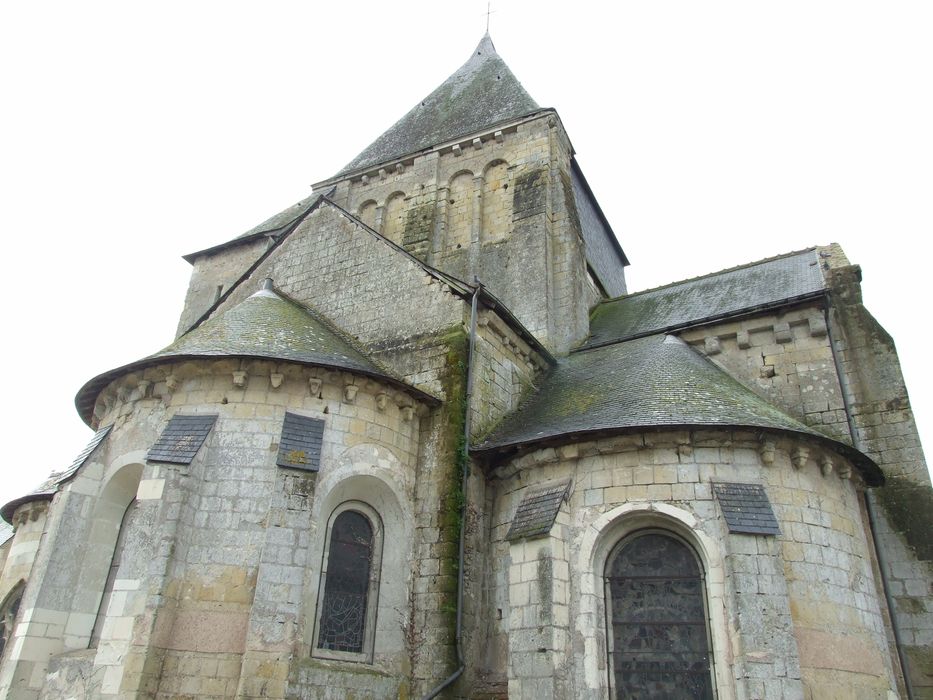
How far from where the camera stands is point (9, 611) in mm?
12641

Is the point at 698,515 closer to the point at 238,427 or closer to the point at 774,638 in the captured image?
the point at 774,638

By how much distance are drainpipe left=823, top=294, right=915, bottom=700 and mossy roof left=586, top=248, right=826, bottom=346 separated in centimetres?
90

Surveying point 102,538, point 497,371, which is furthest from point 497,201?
point 102,538

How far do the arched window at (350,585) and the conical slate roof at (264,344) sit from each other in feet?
6.83

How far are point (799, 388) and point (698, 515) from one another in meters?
4.54

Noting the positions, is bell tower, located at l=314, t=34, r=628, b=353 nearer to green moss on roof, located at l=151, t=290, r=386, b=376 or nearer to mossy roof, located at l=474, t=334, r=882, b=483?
mossy roof, located at l=474, t=334, r=882, b=483

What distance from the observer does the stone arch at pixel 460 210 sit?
17328 millimetres

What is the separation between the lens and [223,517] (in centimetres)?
902

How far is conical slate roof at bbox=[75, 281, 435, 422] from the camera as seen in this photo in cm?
998

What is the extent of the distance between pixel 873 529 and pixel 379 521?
7296mm

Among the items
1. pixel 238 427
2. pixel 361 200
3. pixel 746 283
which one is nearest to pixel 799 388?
pixel 746 283

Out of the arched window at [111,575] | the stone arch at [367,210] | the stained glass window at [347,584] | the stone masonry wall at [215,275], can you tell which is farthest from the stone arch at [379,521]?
the stone masonry wall at [215,275]

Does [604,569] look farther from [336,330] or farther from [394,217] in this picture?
[394,217]

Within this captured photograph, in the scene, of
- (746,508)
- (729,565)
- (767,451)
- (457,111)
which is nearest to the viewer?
(729,565)
